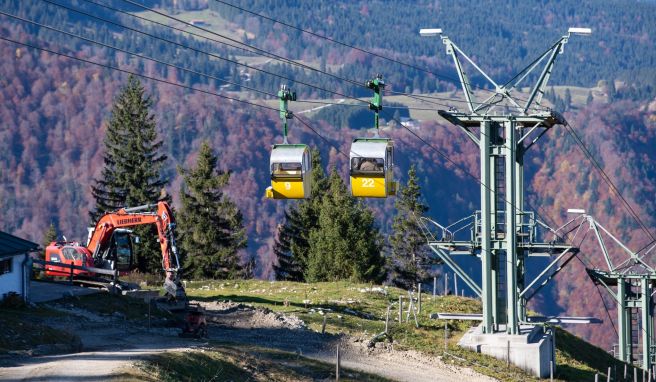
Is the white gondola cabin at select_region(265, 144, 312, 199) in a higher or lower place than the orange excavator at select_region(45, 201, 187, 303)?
higher

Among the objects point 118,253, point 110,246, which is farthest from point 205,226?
point 110,246

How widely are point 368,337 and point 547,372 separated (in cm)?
626

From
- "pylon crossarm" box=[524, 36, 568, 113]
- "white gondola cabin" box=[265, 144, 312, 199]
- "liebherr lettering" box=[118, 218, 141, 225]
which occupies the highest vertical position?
"pylon crossarm" box=[524, 36, 568, 113]

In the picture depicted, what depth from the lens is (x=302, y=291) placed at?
6544 cm

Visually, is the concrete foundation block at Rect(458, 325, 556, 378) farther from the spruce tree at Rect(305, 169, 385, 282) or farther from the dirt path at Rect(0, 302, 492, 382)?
the spruce tree at Rect(305, 169, 385, 282)

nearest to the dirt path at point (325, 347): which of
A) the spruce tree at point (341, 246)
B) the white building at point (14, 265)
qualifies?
the white building at point (14, 265)

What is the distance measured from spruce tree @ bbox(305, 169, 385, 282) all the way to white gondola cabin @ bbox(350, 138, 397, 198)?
42.0m

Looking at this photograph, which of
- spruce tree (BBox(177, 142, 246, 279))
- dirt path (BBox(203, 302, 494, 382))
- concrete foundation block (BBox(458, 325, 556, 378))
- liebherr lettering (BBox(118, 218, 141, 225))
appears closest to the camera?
dirt path (BBox(203, 302, 494, 382))

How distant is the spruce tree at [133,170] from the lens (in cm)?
8606

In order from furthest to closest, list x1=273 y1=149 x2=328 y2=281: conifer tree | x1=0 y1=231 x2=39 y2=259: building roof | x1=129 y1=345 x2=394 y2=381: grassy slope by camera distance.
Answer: x1=273 y1=149 x2=328 y2=281: conifer tree → x1=0 y1=231 x2=39 y2=259: building roof → x1=129 y1=345 x2=394 y2=381: grassy slope

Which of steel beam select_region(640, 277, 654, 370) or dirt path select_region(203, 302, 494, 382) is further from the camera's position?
steel beam select_region(640, 277, 654, 370)

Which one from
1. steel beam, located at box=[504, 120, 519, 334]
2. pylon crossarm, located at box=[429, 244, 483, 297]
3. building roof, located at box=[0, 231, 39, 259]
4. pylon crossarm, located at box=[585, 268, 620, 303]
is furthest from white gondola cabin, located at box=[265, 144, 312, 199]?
pylon crossarm, located at box=[585, 268, 620, 303]

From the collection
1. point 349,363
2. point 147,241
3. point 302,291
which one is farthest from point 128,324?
point 147,241

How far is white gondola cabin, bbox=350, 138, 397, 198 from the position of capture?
41.7m
